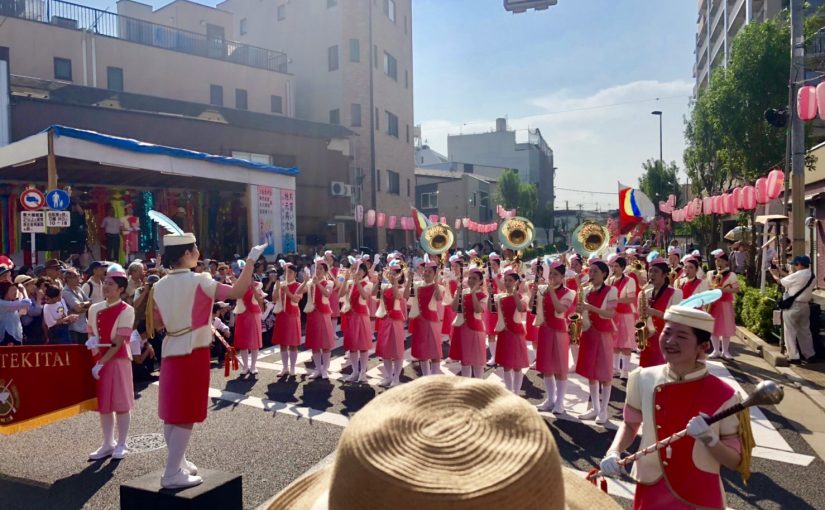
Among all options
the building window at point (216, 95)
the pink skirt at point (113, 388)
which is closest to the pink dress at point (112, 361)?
the pink skirt at point (113, 388)

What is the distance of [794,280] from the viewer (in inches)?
384

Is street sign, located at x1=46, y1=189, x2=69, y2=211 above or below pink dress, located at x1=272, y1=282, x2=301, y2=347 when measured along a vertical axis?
above

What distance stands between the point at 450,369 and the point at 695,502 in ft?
25.3

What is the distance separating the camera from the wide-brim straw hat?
4.12 feet

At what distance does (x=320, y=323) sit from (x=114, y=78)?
862 inches

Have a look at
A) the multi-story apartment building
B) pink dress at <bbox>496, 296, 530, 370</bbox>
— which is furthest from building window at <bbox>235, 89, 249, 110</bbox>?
pink dress at <bbox>496, 296, 530, 370</bbox>

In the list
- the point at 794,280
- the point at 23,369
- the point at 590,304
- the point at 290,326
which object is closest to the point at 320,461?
the point at 23,369

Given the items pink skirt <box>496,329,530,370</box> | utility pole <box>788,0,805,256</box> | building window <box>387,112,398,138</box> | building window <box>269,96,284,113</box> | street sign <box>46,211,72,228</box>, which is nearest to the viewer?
pink skirt <box>496,329,530,370</box>

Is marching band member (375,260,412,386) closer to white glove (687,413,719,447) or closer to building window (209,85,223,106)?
white glove (687,413,719,447)

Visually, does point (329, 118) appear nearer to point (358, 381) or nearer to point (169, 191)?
point (169, 191)

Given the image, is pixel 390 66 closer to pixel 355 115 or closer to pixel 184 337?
pixel 355 115

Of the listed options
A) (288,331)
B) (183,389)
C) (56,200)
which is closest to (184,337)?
(183,389)

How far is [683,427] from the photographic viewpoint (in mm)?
3014

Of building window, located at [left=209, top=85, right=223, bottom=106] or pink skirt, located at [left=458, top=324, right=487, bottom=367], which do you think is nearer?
pink skirt, located at [left=458, top=324, right=487, bottom=367]
